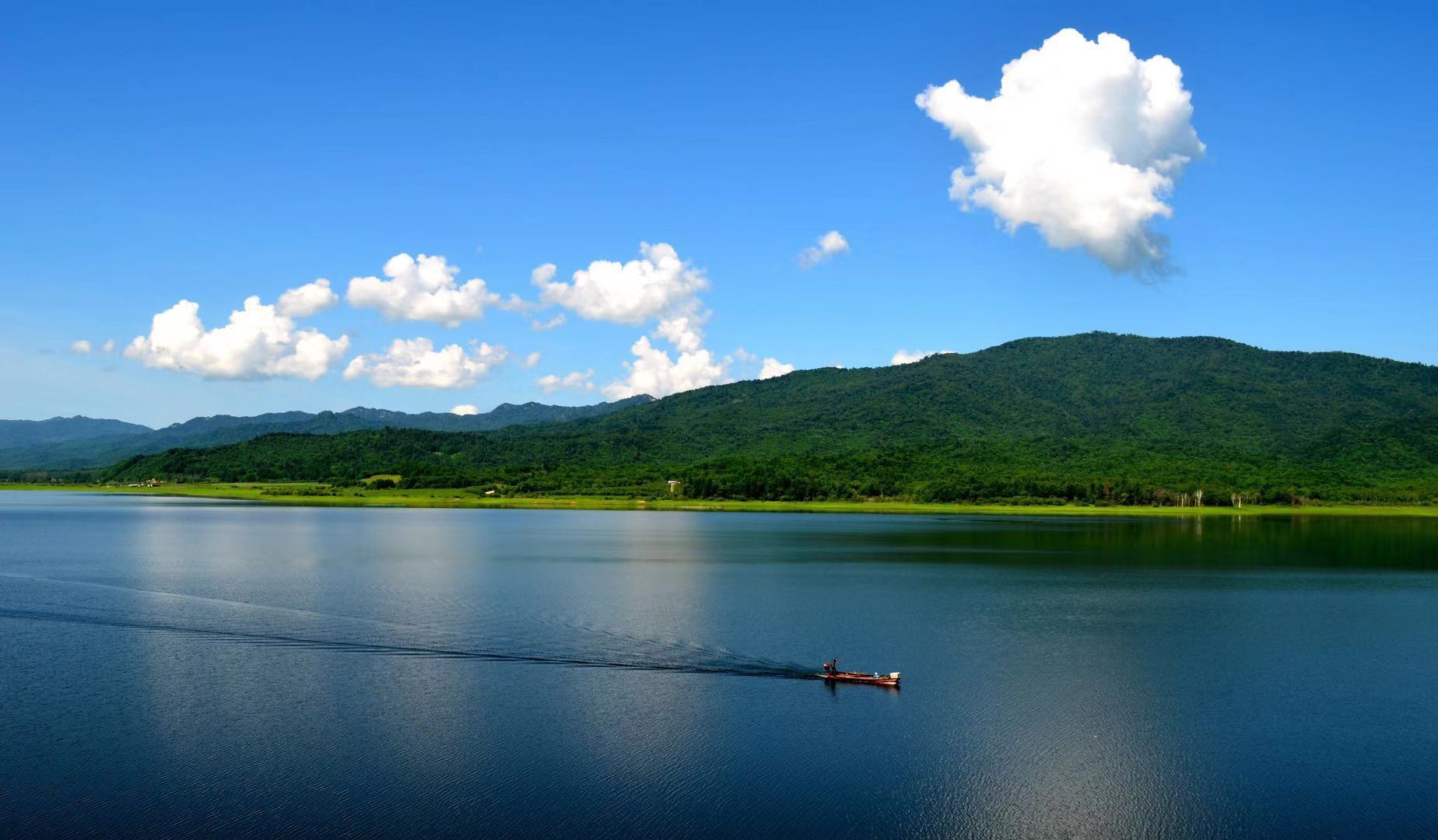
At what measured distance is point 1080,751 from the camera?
70.7 feet

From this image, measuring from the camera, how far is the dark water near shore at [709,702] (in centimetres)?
1798

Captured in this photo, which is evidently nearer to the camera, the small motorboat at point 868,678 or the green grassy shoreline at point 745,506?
the small motorboat at point 868,678

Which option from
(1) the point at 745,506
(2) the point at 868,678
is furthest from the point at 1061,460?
(2) the point at 868,678

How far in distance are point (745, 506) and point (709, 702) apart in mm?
101078

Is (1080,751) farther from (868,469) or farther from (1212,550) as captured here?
(868,469)

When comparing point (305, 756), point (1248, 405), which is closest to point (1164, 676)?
point (305, 756)

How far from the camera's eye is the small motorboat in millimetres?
26859

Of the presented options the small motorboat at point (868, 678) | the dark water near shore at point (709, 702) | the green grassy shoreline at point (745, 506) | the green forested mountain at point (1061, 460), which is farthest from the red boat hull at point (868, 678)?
the green forested mountain at point (1061, 460)

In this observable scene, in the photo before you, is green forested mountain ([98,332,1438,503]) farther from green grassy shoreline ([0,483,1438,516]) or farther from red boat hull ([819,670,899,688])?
red boat hull ([819,670,899,688])

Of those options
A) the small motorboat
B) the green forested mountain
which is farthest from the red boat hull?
the green forested mountain

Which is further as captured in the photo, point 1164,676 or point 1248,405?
point 1248,405

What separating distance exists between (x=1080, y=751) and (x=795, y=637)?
13.1 meters

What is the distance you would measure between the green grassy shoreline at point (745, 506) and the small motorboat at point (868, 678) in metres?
91.2

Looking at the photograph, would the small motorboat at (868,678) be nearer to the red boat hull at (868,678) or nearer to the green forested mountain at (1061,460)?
the red boat hull at (868,678)
